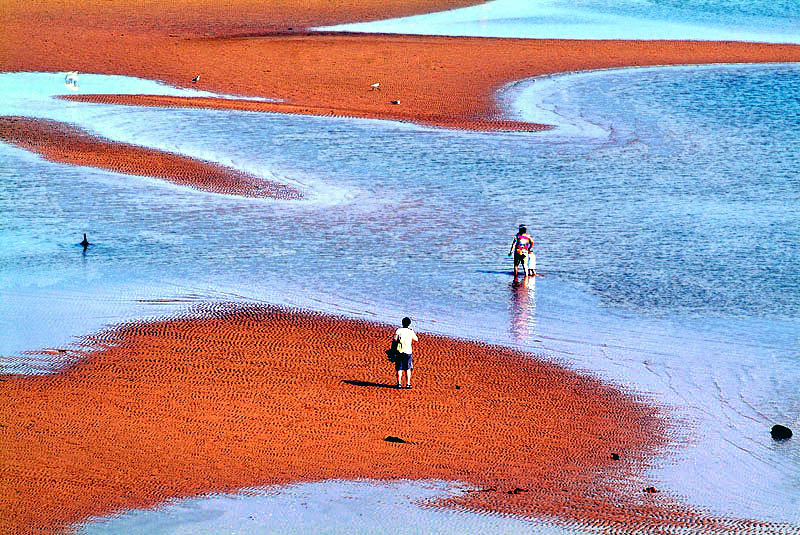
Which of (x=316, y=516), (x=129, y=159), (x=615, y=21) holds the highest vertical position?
(x=615, y=21)

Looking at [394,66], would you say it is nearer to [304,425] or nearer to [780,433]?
[304,425]

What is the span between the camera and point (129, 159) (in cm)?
3130

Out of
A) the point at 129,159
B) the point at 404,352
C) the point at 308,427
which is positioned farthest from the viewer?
the point at 129,159

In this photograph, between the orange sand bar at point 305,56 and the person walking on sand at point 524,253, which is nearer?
the person walking on sand at point 524,253

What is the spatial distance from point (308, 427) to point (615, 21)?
5524 cm

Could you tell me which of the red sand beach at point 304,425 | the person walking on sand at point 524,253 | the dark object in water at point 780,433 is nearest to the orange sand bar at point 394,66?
the person walking on sand at point 524,253

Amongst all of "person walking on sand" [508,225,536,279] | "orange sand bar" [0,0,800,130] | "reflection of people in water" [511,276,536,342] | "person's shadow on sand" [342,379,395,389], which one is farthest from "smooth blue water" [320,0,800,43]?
"person's shadow on sand" [342,379,395,389]

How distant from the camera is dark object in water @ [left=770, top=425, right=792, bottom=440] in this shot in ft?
48.6

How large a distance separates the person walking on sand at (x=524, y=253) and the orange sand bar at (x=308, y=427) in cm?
411

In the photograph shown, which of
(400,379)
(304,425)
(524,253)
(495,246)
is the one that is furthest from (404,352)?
(495,246)

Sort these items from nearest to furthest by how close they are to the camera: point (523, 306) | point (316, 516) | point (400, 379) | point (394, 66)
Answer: point (316, 516) → point (400, 379) → point (523, 306) → point (394, 66)

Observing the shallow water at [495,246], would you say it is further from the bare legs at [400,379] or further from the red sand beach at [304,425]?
the bare legs at [400,379]

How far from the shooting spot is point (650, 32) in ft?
197

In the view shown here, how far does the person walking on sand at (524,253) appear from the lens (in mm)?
21953
